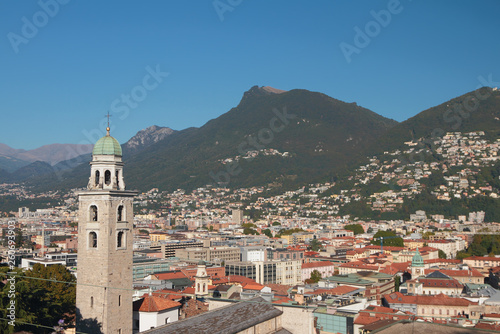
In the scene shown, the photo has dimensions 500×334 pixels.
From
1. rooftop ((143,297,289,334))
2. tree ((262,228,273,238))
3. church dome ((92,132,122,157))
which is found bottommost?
tree ((262,228,273,238))

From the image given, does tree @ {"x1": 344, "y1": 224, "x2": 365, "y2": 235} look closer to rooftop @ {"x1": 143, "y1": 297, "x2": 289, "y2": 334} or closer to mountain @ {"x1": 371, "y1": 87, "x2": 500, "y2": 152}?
mountain @ {"x1": 371, "y1": 87, "x2": 500, "y2": 152}

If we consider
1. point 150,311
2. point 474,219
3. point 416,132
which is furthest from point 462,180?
point 150,311

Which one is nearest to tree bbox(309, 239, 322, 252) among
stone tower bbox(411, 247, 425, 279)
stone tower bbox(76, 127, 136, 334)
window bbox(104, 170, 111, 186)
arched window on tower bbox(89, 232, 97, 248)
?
stone tower bbox(411, 247, 425, 279)

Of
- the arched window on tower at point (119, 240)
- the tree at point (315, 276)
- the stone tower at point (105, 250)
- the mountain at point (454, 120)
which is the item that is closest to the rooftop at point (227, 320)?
the stone tower at point (105, 250)

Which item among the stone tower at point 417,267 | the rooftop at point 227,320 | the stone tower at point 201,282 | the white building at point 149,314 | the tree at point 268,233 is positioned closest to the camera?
the rooftop at point 227,320

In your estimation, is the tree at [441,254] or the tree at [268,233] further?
the tree at [268,233]

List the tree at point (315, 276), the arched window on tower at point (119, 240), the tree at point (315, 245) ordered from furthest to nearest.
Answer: the tree at point (315, 245) → the tree at point (315, 276) → the arched window on tower at point (119, 240)

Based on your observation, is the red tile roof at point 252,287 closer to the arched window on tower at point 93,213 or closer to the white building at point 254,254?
the white building at point 254,254
